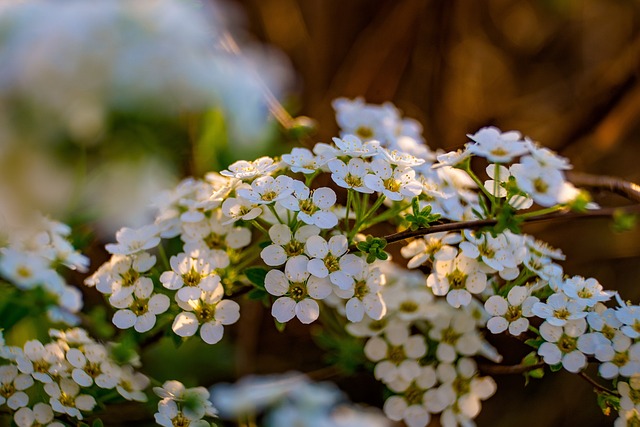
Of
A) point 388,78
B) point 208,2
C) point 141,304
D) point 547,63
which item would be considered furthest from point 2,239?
point 547,63

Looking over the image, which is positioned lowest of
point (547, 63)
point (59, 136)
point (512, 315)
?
point (547, 63)

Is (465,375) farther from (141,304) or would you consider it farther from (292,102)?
(292,102)

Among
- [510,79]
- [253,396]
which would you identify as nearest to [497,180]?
[253,396]

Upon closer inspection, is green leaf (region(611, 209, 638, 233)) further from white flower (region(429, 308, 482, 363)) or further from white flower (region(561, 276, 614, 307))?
white flower (region(429, 308, 482, 363))

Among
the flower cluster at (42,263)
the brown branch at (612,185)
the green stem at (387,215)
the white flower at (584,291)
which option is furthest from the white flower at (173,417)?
the brown branch at (612,185)

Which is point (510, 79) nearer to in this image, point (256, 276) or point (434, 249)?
point (434, 249)

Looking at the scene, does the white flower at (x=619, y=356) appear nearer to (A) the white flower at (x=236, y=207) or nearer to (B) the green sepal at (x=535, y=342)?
(B) the green sepal at (x=535, y=342)

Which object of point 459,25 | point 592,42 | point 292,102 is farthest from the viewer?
point 592,42
